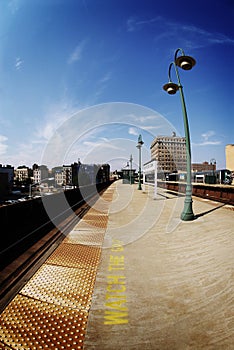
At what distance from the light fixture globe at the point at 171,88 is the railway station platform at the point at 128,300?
628 centimetres

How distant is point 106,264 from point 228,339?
2.47 meters

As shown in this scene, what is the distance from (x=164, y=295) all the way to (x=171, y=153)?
5011 inches

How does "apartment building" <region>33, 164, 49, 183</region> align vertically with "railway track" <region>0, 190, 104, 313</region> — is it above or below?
above

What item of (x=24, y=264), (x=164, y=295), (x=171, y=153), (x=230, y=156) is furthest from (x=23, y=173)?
(x=164, y=295)

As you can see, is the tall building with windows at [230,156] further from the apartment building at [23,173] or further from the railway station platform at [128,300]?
the apartment building at [23,173]

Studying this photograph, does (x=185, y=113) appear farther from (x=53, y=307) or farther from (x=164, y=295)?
(x=53, y=307)

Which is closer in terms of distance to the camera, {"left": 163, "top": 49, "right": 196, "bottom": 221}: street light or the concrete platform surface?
the concrete platform surface

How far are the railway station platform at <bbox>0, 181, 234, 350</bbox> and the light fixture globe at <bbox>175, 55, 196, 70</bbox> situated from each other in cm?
622

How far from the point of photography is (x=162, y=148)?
121375mm

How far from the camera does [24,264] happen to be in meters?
4.11

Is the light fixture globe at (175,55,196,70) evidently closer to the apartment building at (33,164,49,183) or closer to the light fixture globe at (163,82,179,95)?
the light fixture globe at (163,82,179,95)

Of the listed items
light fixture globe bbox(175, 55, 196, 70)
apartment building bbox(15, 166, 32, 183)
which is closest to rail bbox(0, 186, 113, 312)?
light fixture globe bbox(175, 55, 196, 70)

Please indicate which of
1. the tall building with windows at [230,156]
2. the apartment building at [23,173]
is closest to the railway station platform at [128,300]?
the tall building with windows at [230,156]

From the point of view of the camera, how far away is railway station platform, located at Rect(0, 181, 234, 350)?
7.14 feet
